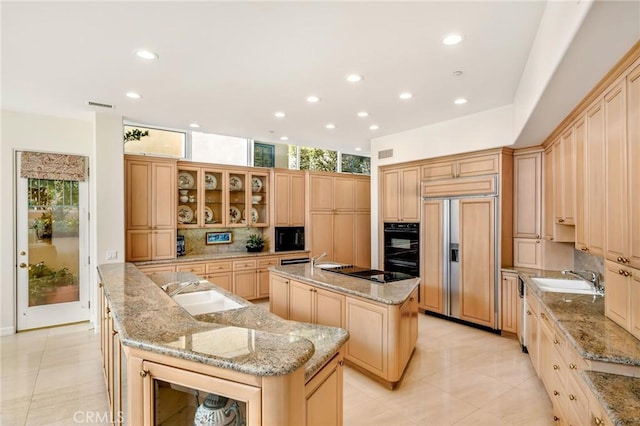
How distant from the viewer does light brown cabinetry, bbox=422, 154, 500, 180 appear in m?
4.31

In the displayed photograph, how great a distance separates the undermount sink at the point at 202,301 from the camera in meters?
A: 2.61

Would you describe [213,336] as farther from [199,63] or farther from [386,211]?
[386,211]

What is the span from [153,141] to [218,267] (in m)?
2.27

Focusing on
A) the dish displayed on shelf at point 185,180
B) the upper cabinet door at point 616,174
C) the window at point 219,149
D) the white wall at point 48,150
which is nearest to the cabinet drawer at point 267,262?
the dish displayed on shelf at point 185,180

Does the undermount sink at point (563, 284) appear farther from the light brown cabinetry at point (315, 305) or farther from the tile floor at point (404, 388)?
the light brown cabinetry at point (315, 305)

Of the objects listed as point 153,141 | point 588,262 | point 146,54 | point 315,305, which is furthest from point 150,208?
point 588,262

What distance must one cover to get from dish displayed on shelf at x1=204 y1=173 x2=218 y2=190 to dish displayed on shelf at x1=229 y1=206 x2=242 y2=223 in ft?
1.75

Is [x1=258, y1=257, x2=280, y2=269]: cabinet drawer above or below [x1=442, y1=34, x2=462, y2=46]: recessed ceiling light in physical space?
below

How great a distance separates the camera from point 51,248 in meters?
4.58

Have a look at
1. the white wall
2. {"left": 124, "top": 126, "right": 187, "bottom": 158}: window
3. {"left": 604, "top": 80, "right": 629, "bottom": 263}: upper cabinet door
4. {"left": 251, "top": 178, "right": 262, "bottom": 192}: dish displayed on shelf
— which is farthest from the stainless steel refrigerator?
the white wall

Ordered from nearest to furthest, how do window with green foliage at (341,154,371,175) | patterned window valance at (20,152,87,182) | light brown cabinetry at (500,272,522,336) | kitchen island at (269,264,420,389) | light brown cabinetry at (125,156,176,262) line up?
kitchen island at (269,264,420,389)
light brown cabinetry at (500,272,522,336)
patterned window valance at (20,152,87,182)
light brown cabinetry at (125,156,176,262)
window with green foliage at (341,154,371,175)

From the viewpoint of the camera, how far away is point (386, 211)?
222 inches

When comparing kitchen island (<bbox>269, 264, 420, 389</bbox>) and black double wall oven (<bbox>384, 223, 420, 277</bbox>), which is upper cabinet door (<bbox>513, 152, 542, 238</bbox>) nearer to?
black double wall oven (<bbox>384, 223, 420, 277</bbox>)

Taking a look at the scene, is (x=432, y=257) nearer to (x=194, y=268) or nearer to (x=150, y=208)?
(x=194, y=268)
